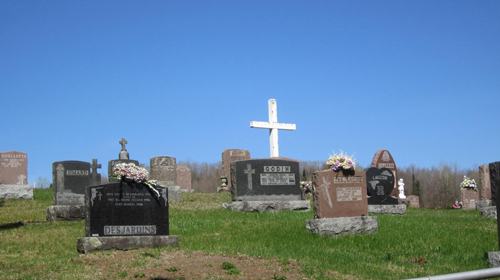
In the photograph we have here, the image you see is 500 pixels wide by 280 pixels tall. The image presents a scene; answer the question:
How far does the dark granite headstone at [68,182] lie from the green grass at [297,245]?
1682 mm

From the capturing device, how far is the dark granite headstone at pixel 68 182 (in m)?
17.3

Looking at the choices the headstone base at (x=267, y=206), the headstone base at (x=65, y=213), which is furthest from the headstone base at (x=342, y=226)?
the headstone base at (x=65, y=213)

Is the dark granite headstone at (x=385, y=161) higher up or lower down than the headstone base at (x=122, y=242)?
higher up

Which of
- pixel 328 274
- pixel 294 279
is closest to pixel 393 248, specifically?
pixel 328 274

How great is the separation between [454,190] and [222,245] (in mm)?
46702

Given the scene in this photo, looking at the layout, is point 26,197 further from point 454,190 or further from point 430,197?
point 454,190

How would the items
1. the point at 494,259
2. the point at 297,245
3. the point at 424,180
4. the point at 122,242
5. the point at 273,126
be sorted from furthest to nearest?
1. the point at 424,180
2. the point at 273,126
3. the point at 297,245
4. the point at 122,242
5. the point at 494,259

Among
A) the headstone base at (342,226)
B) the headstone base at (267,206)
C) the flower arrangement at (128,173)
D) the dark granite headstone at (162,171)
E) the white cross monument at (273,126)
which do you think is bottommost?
the headstone base at (342,226)

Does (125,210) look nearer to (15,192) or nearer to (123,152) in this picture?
(123,152)

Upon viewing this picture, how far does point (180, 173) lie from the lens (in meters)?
30.8

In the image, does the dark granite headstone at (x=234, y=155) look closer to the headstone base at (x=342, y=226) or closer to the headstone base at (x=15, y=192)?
the headstone base at (x=15, y=192)

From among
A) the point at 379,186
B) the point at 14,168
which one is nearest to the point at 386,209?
the point at 379,186

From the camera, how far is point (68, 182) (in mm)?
17453

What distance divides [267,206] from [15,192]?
1229cm
